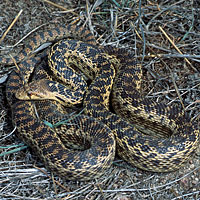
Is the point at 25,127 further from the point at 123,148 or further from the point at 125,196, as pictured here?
the point at 125,196

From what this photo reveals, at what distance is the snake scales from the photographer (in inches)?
181

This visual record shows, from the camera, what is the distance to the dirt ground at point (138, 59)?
183 inches

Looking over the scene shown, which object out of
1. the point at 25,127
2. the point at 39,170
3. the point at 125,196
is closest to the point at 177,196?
the point at 125,196

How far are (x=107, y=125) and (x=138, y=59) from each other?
2.13 meters

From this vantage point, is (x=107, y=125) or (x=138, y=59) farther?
(x=138, y=59)

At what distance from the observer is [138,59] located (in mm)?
6543

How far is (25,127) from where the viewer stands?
506cm

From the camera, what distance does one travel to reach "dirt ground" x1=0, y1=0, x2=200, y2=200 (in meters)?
4.64

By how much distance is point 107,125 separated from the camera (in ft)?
16.9

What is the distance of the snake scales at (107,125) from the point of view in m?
4.59

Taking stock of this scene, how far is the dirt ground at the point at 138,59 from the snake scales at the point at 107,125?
26 cm

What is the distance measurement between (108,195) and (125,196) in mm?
290

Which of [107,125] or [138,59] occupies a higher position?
[138,59]

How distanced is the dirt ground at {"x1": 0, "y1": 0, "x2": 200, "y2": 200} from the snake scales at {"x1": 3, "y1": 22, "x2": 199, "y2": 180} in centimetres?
26
